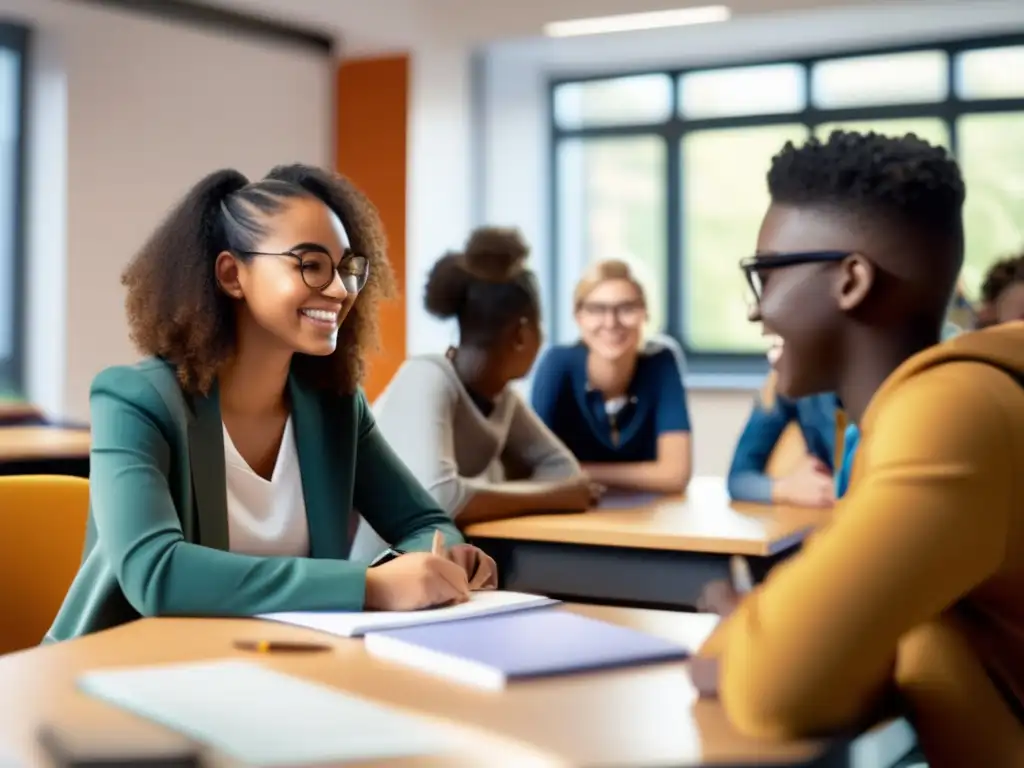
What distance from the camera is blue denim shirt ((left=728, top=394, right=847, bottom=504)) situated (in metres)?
3.40

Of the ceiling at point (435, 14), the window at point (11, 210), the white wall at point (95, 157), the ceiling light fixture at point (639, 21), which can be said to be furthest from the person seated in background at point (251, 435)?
the ceiling light fixture at point (639, 21)

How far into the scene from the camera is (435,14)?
709 cm

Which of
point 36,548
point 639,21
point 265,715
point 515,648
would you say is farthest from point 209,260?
point 639,21

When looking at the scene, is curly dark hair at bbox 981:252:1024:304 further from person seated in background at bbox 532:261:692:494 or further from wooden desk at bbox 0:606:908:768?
wooden desk at bbox 0:606:908:768

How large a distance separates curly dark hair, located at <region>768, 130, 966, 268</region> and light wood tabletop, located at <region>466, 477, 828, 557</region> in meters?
1.38

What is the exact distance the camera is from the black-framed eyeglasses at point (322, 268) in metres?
1.91

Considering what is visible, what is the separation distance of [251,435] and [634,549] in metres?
1.06

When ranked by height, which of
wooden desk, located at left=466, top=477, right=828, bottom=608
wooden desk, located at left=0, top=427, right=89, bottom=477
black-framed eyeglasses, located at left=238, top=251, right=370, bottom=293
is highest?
black-framed eyeglasses, located at left=238, top=251, right=370, bottom=293

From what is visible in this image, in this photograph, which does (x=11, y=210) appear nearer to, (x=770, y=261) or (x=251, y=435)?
(x=251, y=435)

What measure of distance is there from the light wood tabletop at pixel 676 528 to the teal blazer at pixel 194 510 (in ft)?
2.18

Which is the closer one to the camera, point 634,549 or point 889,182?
point 889,182

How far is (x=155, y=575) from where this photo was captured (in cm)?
165

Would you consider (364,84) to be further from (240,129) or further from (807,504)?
(807,504)

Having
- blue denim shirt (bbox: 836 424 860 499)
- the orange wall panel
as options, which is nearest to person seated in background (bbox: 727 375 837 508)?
blue denim shirt (bbox: 836 424 860 499)
